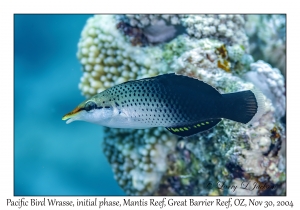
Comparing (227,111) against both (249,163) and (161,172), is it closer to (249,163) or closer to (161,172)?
(249,163)

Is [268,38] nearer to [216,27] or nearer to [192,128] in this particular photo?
[216,27]

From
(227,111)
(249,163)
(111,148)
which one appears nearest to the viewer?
(227,111)

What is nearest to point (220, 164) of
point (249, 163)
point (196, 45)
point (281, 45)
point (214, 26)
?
point (249, 163)

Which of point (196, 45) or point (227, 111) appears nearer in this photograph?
point (227, 111)

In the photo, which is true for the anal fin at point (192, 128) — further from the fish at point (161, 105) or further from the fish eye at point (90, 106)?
the fish eye at point (90, 106)

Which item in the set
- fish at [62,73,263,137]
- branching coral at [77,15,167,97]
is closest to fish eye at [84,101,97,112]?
fish at [62,73,263,137]

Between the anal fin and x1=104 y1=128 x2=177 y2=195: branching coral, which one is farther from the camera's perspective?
x1=104 y1=128 x2=177 y2=195: branching coral

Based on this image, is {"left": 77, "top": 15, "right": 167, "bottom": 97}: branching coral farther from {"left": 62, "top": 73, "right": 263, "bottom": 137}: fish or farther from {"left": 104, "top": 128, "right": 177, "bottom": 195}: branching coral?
{"left": 62, "top": 73, "right": 263, "bottom": 137}: fish
